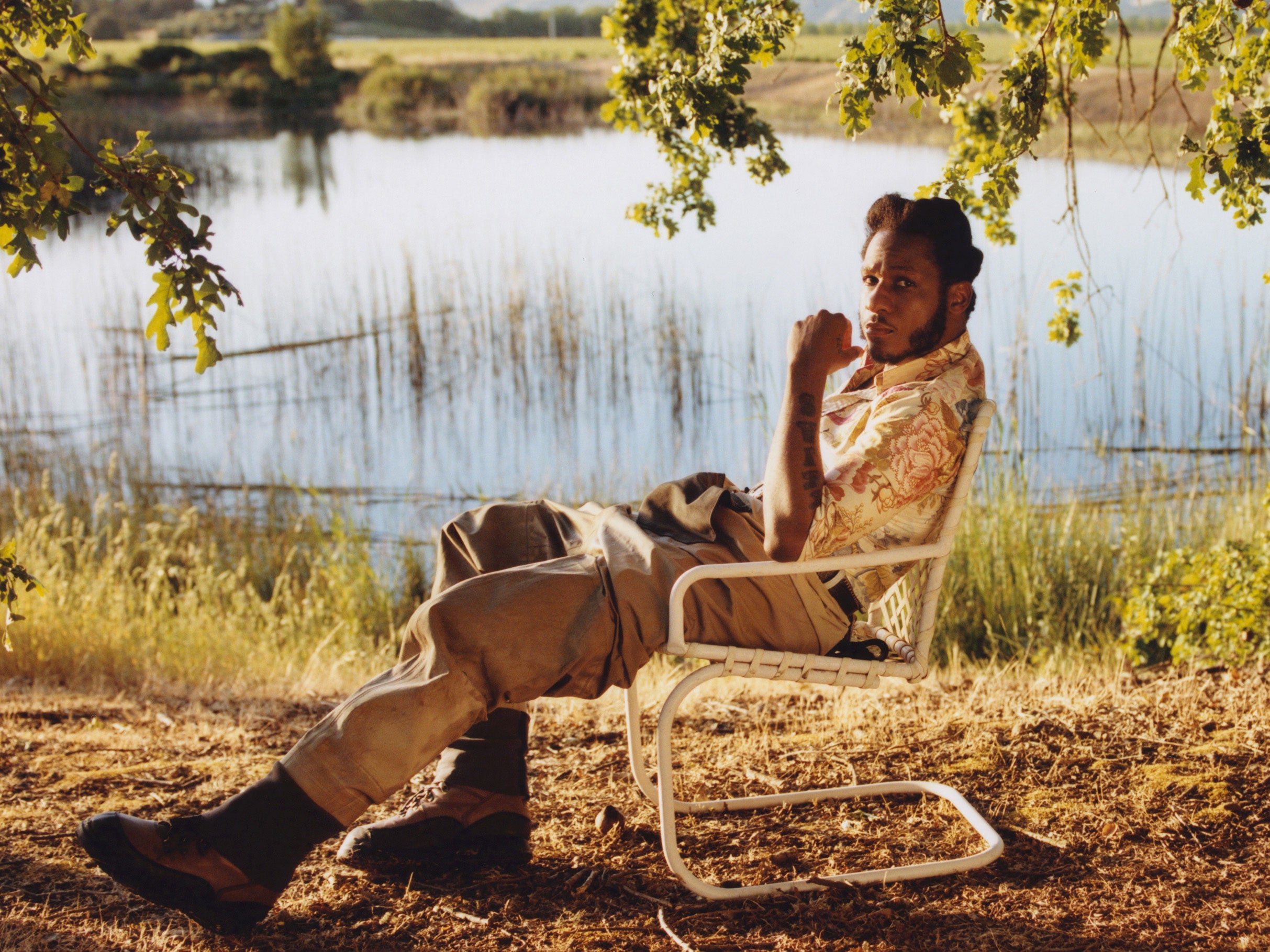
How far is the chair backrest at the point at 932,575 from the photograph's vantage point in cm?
221

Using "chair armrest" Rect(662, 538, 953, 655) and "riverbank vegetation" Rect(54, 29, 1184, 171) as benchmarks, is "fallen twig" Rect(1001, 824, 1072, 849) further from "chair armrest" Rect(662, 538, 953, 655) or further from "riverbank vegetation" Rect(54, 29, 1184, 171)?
"riverbank vegetation" Rect(54, 29, 1184, 171)

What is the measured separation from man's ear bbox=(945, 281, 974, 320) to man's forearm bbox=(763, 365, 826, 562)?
42 centimetres

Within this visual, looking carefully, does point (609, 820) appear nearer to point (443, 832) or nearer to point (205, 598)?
point (443, 832)

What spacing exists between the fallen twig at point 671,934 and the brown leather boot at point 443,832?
0.37 m

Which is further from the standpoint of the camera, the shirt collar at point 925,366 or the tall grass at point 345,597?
the tall grass at point 345,597

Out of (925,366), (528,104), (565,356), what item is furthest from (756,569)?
(528,104)

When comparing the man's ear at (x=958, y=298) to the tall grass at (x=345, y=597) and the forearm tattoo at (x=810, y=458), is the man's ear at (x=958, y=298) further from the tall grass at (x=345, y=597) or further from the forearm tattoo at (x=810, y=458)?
the tall grass at (x=345, y=597)

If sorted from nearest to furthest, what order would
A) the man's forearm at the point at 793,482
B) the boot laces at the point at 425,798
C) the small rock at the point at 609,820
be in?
the man's forearm at the point at 793,482, the boot laces at the point at 425,798, the small rock at the point at 609,820

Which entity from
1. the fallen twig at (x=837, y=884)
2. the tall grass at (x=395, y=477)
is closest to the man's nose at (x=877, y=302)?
the fallen twig at (x=837, y=884)

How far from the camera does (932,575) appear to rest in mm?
2346

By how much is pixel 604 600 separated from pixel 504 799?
591mm

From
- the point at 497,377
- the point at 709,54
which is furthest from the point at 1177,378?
the point at 709,54

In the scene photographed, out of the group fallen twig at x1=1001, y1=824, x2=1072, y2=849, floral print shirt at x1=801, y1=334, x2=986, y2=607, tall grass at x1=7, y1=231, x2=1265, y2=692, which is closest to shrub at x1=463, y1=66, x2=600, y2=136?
tall grass at x1=7, y1=231, x2=1265, y2=692

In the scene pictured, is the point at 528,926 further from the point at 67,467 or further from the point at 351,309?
the point at 351,309
